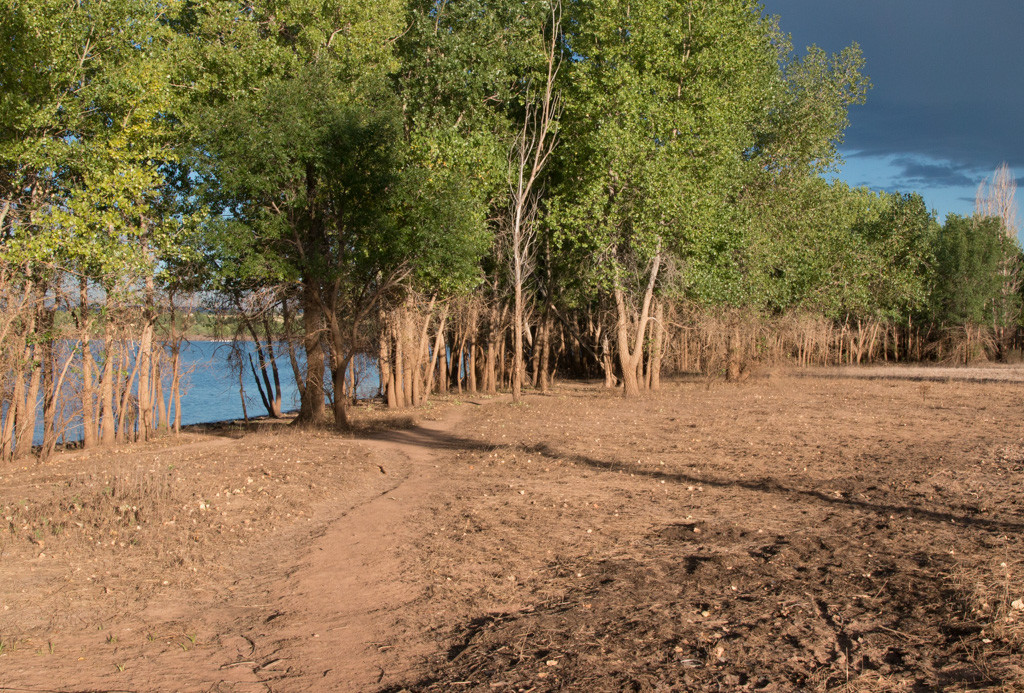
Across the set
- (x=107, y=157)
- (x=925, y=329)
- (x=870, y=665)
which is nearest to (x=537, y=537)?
(x=870, y=665)

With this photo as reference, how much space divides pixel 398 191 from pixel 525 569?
12.6 m

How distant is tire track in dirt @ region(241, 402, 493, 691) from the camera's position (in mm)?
5539

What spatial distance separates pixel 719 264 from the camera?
27844mm

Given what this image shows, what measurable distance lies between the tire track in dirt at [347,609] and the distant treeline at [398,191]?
8369 millimetres

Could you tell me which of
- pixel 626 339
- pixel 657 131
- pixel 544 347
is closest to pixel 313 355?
pixel 626 339

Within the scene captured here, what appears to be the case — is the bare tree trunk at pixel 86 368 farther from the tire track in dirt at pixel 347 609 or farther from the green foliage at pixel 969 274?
the green foliage at pixel 969 274

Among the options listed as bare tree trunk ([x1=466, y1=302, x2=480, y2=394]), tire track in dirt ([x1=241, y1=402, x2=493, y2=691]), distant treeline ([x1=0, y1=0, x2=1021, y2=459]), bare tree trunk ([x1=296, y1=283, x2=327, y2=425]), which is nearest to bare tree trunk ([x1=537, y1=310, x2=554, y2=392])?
distant treeline ([x1=0, y1=0, x2=1021, y2=459])

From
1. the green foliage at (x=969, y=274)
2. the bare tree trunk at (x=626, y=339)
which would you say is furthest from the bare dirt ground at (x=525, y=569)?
the green foliage at (x=969, y=274)

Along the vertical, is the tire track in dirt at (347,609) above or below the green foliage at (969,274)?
below

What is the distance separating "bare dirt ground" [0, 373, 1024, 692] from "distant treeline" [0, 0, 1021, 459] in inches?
169

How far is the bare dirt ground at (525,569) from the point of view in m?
5.36

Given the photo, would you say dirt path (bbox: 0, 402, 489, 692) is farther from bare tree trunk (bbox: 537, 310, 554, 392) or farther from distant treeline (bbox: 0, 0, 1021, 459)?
bare tree trunk (bbox: 537, 310, 554, 392)

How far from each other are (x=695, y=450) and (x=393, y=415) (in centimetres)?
1095

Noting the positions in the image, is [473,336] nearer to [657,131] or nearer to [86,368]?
[657,131]
